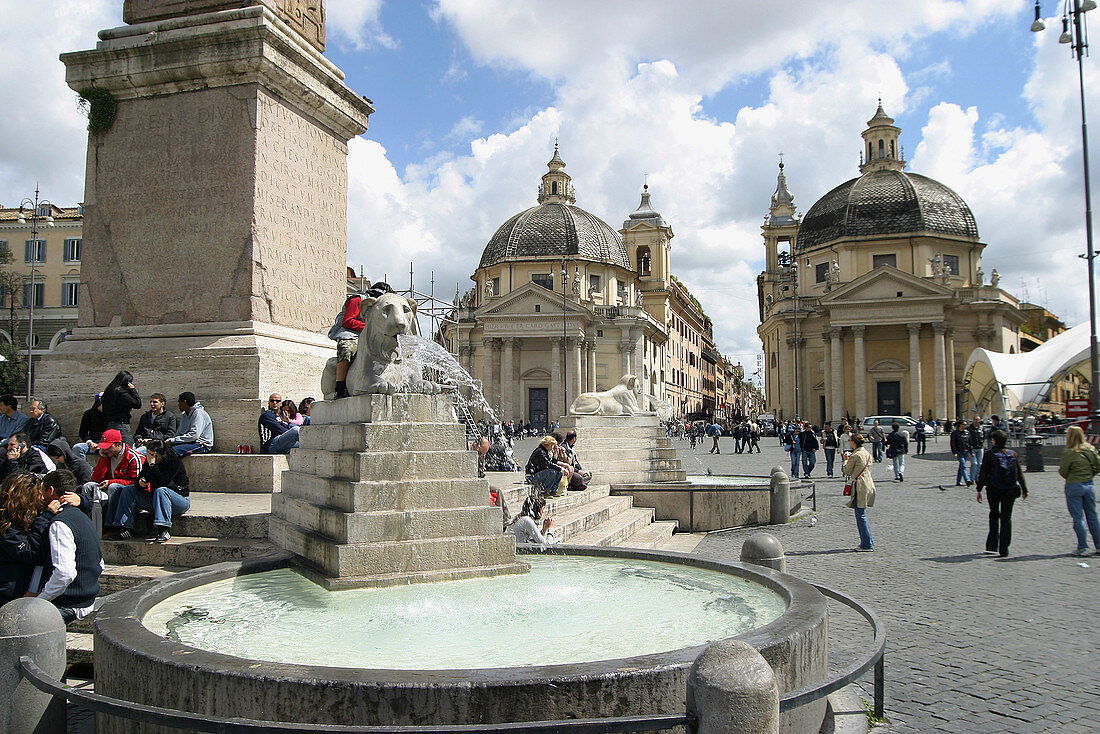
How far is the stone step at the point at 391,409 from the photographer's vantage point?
17.7 ft

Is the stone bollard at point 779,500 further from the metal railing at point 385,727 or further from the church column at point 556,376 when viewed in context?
the church column at point 556,376

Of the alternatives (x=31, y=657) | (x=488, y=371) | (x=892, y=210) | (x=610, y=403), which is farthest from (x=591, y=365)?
(x=31, y=657)

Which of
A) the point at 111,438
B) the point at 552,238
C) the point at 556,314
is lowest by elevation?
the point at 111,438

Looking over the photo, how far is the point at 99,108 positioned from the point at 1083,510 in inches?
524

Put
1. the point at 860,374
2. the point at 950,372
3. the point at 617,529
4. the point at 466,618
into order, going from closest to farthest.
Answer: the point at 466,618
the point at 617,529
the point at 950,372
the point at 860,374

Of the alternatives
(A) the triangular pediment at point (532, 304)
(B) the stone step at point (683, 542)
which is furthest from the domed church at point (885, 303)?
(B) the stone step at point (683, 542)

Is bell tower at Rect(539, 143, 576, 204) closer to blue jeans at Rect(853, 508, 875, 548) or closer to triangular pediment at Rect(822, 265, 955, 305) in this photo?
triangular pediment at Rect(822, 265, 955, 305)

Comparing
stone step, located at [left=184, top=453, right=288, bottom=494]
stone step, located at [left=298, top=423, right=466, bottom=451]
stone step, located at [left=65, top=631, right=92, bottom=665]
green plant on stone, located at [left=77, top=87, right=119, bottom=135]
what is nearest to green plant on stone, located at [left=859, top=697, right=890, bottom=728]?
stone step, located at [left=298, top=423, right=466, bottom=451]

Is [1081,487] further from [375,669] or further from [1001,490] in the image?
[375,669]

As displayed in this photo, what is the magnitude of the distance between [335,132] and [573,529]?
5.92 m

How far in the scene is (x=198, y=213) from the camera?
28.2 feet

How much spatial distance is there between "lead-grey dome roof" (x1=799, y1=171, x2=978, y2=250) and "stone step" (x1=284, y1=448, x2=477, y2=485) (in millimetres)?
67190

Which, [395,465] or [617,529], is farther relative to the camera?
[617,529]

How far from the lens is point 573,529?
10242 millimetres
